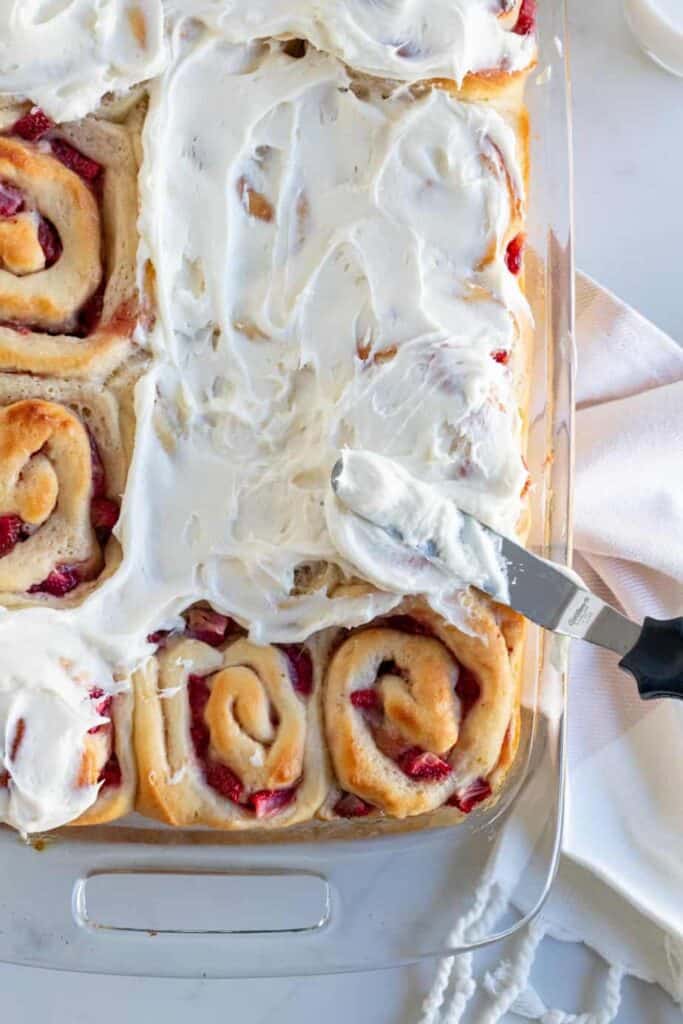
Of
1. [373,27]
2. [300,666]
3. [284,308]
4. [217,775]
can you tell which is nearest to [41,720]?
[217,775]

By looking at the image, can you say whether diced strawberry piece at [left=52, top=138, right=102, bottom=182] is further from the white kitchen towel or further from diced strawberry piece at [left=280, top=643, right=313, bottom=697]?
the white kitchen towel

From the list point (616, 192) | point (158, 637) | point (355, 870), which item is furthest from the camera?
point (616, 192)

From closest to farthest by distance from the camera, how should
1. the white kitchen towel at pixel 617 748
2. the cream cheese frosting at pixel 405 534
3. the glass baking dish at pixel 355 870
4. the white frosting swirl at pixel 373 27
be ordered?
the cream cheese frosting at pixel 405 534, the white frosting swirl at pixel 373 27, the glass baking dish at pixel 355 870, the white kitchen towel at pixel 617 748

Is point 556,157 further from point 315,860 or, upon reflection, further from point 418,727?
point 315,860

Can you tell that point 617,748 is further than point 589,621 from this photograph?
Yes

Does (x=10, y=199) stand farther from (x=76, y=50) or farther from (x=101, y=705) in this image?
(x=101, y=705)

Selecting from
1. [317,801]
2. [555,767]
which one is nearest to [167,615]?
[317,801]

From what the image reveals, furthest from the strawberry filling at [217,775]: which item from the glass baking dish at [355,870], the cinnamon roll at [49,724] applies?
the glass baking dish at [355,870]

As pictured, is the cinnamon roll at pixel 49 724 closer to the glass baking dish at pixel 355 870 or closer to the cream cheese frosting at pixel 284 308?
the cream cheese frosting at pixel 284 308
